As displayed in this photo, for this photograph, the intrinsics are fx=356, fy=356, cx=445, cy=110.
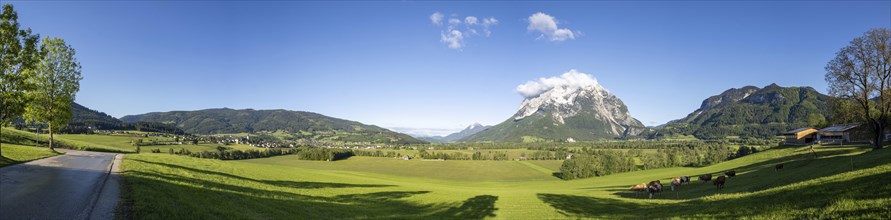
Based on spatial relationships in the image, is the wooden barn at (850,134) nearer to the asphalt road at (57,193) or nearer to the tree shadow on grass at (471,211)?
the tree shadow on grass at (471,211)

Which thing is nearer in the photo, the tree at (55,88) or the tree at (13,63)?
the tree at (13,63)

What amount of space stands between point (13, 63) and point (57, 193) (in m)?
21.9

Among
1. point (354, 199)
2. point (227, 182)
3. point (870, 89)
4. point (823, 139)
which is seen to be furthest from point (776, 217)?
point (823, 139)

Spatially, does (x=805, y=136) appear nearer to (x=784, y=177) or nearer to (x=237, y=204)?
(x=784, y=177)

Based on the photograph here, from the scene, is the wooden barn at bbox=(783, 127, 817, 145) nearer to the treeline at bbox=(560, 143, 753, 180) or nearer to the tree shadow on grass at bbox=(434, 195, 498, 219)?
the treeline at bbox=(560, 143, 753, 180)

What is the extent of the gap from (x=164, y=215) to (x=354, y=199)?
69.0ft

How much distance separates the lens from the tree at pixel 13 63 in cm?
2838

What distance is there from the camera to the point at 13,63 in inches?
1148

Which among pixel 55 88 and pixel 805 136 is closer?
pixel 55 88

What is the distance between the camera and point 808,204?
16.4 metres

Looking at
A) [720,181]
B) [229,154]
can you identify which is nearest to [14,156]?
[720,181]

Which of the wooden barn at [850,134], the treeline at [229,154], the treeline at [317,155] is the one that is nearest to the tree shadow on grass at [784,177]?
the wooden barn at [850,134]

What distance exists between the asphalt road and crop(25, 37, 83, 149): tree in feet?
75.3

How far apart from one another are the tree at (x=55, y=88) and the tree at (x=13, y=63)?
12985 millimetres
